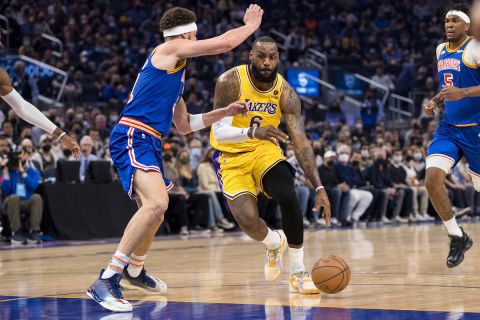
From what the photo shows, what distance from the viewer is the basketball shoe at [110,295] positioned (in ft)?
21.1

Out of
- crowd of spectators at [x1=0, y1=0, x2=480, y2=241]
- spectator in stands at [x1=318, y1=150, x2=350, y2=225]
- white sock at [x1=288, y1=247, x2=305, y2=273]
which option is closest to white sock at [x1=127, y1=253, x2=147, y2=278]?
white sock at [x1=288, y1=247, x2=305, y2=273]

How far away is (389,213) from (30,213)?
32.4ft

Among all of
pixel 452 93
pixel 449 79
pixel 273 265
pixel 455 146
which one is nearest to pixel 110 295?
pixel 273 265

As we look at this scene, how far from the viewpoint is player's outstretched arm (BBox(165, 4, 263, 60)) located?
6.64 meters

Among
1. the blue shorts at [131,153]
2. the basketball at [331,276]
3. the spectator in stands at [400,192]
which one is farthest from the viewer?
the spectator in stands at [400,192]

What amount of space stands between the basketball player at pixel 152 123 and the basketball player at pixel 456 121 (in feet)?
8.93

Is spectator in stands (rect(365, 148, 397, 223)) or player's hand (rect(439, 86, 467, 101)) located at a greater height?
player's hand (rect(439, 86, 467, 101))

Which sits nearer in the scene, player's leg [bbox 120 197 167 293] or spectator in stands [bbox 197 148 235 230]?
player's leg [bbox 120 197 167 293]

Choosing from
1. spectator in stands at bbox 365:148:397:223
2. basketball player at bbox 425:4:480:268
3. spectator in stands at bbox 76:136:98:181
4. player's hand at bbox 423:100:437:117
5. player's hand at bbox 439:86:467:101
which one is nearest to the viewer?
player's hand at bbox 439:86:467:101

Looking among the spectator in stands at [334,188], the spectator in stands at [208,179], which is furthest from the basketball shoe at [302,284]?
the spectator in stands at [334,188]

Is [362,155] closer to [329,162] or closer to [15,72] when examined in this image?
[329,162]

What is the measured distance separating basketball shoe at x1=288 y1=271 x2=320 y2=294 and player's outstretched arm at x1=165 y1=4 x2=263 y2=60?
1.99 m

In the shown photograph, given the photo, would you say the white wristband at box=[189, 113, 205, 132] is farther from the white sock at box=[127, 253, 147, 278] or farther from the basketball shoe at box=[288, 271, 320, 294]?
the basketball shoe at box=[288, 271, 320, 294]

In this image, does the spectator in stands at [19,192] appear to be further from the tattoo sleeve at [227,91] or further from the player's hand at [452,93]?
the player's hand at [452,93]
